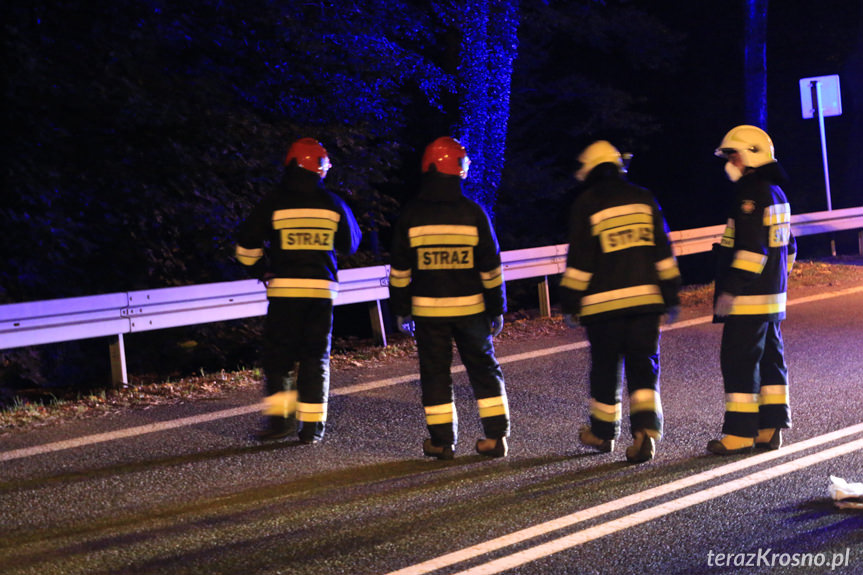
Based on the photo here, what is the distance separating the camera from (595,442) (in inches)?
242

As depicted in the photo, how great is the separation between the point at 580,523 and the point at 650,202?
6.52 ft

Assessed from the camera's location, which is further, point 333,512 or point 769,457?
point 769,457

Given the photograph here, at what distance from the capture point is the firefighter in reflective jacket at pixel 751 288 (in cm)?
598

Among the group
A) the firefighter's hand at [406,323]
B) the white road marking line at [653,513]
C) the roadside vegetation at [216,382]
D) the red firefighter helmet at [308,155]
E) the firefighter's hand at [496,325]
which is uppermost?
the red firefighter helmet at [308,155]

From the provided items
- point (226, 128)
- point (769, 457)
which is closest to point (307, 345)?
point (769, 457)

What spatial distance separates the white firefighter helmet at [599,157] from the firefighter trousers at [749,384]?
1.15 m

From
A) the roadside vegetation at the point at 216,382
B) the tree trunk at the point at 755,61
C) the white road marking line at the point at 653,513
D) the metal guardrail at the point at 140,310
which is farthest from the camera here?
the tree trunk at the point at 755,61

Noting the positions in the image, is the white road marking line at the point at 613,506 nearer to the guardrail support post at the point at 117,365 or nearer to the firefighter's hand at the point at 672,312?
the firefighter's hand at the point at 672,312

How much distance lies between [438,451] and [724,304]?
1.86 metres

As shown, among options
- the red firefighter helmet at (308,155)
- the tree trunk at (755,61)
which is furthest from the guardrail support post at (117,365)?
the tree trunk at (755,61)

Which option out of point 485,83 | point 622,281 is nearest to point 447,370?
point 622,281

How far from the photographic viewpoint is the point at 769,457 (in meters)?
5.93

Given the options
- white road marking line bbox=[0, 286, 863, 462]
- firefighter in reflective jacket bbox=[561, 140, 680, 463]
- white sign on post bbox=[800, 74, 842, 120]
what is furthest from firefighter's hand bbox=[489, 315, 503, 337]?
white sign on post bbox=[800, 74, 842, 120]

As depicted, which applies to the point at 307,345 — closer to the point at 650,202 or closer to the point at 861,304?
the point at 650,202
